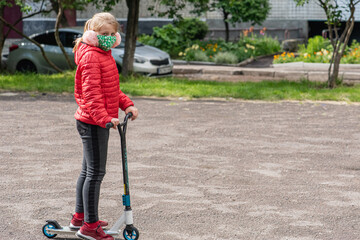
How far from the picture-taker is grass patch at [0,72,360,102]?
12547 millimetres

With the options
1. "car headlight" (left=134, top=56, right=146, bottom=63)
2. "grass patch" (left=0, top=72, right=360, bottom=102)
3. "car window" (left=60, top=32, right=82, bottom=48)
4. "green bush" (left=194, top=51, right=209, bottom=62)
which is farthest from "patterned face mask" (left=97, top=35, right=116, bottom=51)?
"green bush" (left=194, top=51, right=209, bottom=62)

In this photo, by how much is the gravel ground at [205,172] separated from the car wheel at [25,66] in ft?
21.7

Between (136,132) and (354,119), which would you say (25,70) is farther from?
(354,119)

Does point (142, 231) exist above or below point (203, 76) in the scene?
above

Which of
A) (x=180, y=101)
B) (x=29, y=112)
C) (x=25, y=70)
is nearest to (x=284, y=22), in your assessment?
(x=25, y=70)

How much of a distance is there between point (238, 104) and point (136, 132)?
334 centimetres

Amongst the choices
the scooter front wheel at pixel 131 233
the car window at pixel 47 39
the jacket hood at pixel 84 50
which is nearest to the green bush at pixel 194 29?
Answer: the car window at pixel 47 39

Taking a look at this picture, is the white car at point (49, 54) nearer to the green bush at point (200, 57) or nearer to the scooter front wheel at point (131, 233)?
the green bush at point (200, 57)

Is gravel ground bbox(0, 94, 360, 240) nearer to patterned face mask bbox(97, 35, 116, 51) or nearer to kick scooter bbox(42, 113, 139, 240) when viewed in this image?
kick scooter bbox(42, 113, 139, 240)

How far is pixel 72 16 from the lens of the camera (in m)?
25.8

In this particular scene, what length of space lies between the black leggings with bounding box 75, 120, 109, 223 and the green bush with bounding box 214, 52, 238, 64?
16535 millimetres

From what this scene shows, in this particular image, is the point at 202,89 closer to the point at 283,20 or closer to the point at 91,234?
the point at 91,234

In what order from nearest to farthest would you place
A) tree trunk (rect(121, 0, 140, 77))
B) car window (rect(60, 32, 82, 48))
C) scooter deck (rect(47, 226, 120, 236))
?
1. scooter deck (rect(47, 226, 120, 236))
2. tree trunk (rect(121, 0, 140, 77))
3. car window (rect(60, 32, 82, 48))

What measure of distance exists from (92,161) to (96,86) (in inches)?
21.6
